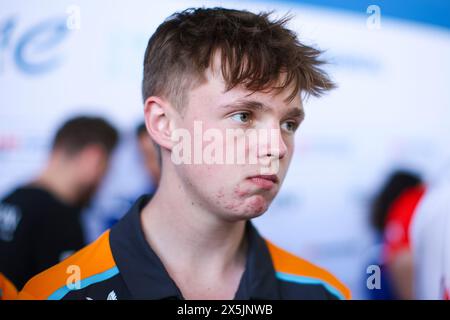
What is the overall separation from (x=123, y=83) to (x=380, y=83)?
1.07 m

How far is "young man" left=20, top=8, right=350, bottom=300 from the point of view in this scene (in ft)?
3.43

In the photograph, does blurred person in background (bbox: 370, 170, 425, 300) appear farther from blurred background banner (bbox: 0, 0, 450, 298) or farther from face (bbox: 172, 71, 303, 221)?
face (bbox: 172, 71, 303, 221)

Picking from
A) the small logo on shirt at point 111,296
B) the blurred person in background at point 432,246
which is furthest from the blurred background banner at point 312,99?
the small logo on shirt at point 111,296

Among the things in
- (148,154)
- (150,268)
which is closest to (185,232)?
(150,268)

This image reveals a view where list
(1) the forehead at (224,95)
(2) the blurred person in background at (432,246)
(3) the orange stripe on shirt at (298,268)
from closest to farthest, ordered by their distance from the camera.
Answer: (1) the forehead at (224,95) < (3) the orange stripe on shirt at (298,268) < (2) the blurred person in background at (432,246)

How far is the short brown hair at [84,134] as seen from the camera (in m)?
1.76

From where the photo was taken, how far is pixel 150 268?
108cm

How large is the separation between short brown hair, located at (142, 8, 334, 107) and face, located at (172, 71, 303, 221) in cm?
2

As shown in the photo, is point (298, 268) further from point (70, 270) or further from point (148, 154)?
point (148, 154)

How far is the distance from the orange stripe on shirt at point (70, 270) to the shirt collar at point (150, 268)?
25mm

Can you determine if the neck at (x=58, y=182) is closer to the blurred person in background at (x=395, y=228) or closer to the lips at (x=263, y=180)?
the lips at (x=263, y=180)

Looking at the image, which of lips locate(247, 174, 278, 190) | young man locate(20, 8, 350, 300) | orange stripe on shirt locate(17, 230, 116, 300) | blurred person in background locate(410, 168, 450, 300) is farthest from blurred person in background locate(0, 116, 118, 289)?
blurred person in background locate(410, 168, 450, 300)

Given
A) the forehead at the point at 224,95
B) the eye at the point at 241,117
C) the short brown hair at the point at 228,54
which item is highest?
the short brown hair at the point at 228,54
